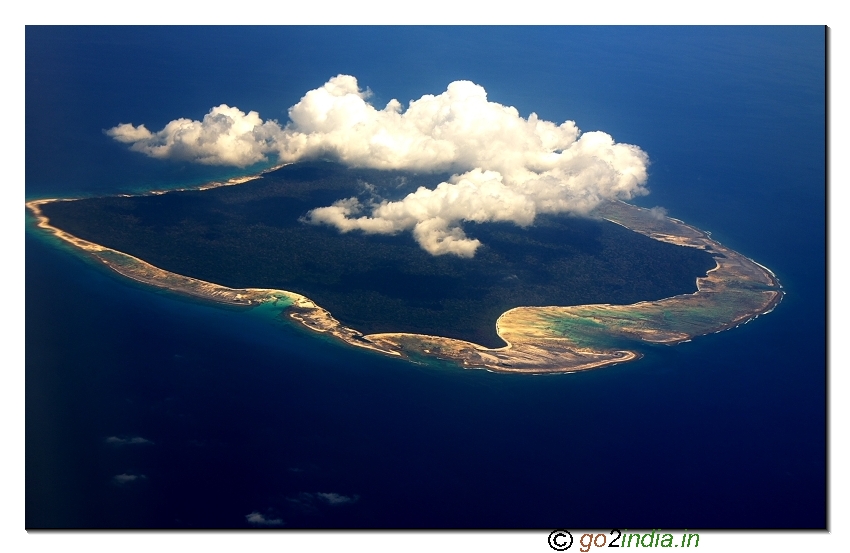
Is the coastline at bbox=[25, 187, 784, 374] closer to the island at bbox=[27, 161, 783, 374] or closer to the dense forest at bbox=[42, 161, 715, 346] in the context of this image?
the island at bbox=[27, 161, 783, 374]

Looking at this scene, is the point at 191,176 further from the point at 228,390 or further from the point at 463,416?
the point at 463,416

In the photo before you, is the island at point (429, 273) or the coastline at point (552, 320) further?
the island at point (429, 273)

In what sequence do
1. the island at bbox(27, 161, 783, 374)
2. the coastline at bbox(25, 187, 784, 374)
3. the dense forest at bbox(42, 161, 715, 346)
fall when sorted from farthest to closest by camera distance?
the dense forest at bbox(42, 161, 715, 346)
the island at bbox(27, 161, 783, 374)
the coastline at bbox(25, 187, 784, 374)

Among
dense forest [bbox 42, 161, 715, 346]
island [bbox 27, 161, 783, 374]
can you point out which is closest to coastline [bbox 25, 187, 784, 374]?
island [bbox 27, 161, 783, 374]

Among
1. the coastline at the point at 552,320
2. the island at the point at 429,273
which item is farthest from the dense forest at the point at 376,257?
the coastline at the point at 552,320

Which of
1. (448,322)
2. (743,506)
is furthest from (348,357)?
(743,506)

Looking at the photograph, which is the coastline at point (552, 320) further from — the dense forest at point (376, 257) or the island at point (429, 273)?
the dense forest at point (376, 257)
